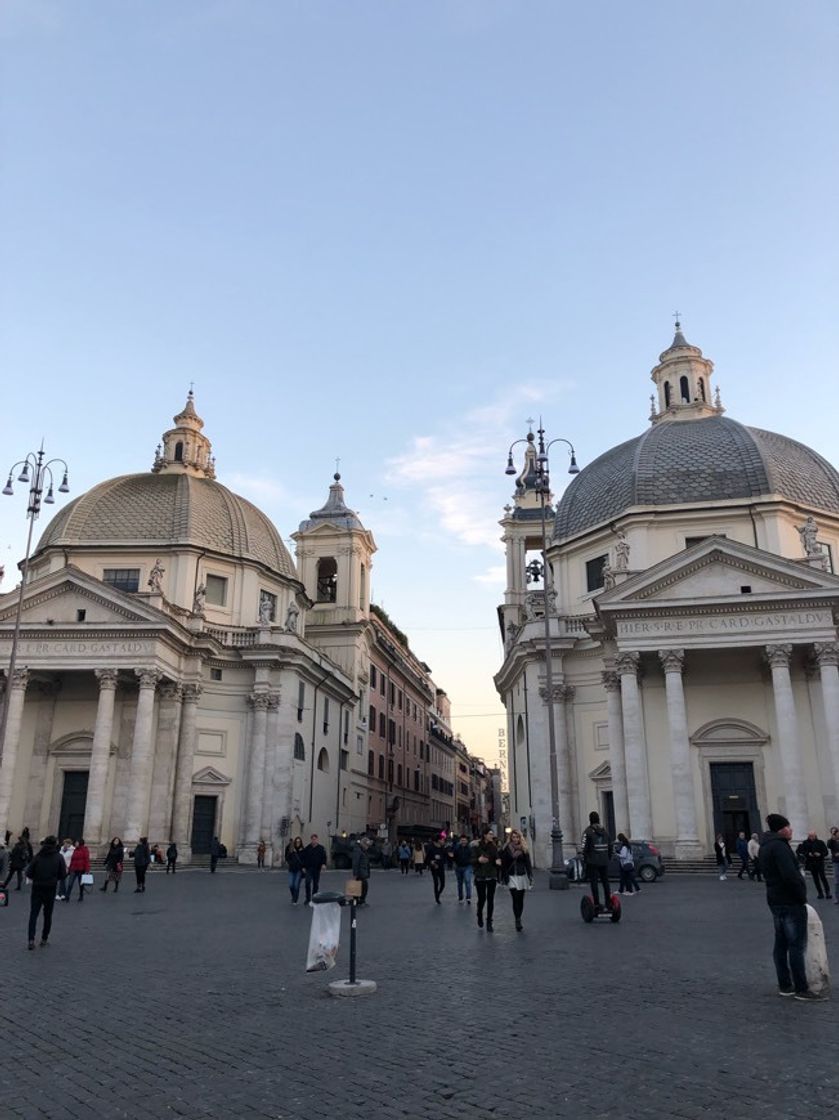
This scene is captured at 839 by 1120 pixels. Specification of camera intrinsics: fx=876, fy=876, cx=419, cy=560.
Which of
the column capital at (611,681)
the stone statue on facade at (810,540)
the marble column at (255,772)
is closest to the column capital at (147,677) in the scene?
the marble column at (255,772)

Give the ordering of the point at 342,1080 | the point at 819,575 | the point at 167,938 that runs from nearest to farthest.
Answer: the point at 342,1080
the point at 167,938
the point at 819,575

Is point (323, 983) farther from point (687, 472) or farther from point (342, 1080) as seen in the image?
point (687, 472)

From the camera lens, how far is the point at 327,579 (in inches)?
2420

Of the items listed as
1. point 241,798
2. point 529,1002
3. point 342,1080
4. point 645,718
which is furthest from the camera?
point 241,798

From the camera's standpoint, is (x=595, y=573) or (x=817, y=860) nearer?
(x=817, y=860)

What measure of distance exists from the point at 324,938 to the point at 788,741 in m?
27.1

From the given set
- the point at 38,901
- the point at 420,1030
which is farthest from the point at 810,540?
the point at 420,1030

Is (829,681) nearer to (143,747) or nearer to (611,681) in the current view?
(611,681)

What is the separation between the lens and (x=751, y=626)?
3409cm

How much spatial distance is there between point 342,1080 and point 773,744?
32.9 meters

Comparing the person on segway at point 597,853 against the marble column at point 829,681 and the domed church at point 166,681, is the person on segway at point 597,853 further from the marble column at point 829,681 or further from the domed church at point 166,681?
the domed church at point 166,681

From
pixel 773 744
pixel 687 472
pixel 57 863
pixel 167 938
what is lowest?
pixel 167 938

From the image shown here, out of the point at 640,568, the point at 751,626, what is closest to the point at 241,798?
the point at 640,568

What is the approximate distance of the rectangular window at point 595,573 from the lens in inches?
1697
